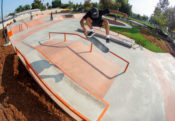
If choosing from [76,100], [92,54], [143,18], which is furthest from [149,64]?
[143,18]

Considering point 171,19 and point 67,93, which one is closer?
point 67,93

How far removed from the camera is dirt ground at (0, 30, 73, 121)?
4473mm

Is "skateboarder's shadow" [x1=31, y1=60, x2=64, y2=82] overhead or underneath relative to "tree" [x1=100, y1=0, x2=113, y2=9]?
underneath

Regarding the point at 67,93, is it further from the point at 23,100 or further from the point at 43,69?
the point at 43,69

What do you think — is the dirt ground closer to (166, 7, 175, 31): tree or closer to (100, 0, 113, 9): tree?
(100, 0, 113, 9): tree

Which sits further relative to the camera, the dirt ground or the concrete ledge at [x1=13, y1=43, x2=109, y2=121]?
the concrete ledge at [x1=13, y1=43, x2=109, y2=121]

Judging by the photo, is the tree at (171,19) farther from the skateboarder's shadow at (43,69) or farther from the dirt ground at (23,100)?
the dirt ground at (23,100)

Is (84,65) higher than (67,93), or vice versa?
(84,65)

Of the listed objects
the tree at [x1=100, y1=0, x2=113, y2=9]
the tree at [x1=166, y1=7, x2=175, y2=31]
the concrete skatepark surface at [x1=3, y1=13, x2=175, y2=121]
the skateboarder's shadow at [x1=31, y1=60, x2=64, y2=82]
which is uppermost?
the tree at [x1=100, y1=0, x2=113, y2=9]

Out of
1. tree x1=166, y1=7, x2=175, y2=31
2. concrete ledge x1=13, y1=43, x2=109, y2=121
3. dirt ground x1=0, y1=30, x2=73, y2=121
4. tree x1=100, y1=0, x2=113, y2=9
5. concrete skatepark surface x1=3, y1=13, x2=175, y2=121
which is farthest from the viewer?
tree x1=166, y1=7, x2=175, y2=31

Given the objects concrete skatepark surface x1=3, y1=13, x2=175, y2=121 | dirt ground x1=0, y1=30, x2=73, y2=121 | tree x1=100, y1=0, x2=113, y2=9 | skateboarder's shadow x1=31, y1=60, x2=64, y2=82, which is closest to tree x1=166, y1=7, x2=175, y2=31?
tree x1=100, y1=0, x2=113, y2=9

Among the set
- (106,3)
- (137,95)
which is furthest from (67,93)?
(106,3)

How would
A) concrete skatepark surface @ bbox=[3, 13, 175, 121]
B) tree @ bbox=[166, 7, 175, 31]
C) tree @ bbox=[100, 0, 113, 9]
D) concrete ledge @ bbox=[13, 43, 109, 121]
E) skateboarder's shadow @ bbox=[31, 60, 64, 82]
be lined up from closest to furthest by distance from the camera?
concrete ledge @ bbox=[13, 43, 109, 121] → concrete skatepark surface @ bbox=[3, 13, 175, 121] → skateboarder's shadow @ bbox=[31, 60, 64, 82] → tree @ bbox=[100, 0, 113, 9] → tree @ bbox=[166, 7, 175, 31]

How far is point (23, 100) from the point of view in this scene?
5.05 m
